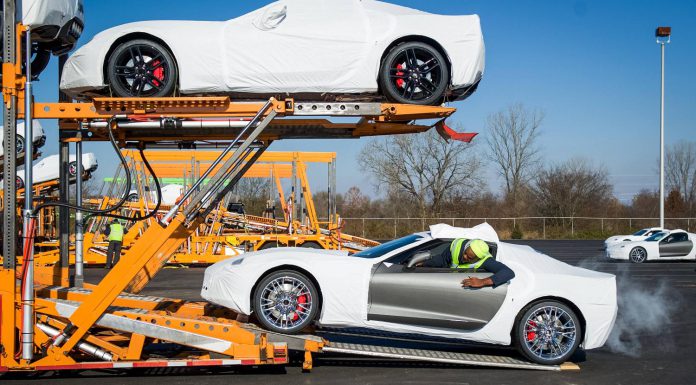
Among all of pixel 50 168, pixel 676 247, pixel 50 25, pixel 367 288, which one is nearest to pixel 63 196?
pixel 50 25

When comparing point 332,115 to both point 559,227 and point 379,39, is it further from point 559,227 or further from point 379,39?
point 559,227

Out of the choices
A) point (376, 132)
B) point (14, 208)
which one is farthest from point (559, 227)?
point (14, 208)

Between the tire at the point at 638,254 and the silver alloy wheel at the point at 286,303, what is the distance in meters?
20.1

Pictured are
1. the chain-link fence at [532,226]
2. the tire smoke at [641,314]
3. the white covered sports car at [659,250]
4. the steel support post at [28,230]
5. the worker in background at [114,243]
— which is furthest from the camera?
the chain-link fence at [532,226]

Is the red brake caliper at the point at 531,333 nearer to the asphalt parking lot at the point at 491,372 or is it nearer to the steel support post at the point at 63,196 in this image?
the asphalt parking lot at the point at 491,372

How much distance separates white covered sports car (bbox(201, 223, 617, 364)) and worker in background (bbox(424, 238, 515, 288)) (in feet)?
0.31

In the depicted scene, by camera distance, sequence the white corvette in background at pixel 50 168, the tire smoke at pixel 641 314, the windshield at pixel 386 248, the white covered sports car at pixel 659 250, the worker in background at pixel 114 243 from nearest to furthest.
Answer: the windshield at pixel 386 248, the tire smoke at pixel 641 314, the worker in background at pixel 114 243, the white corvette in background at pixel 50 168, the white covered sports car at pixel 659 250

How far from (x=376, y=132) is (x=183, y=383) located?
139 inches

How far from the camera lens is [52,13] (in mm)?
6793

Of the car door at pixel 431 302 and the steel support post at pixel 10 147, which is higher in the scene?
the steel support post at pixel 10 147

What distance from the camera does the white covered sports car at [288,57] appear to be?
291 inches

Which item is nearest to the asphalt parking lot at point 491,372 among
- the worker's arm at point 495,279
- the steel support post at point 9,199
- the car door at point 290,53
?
the steel support post at point 9,199

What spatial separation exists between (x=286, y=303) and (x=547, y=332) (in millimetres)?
2852

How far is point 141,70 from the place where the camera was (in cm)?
750
